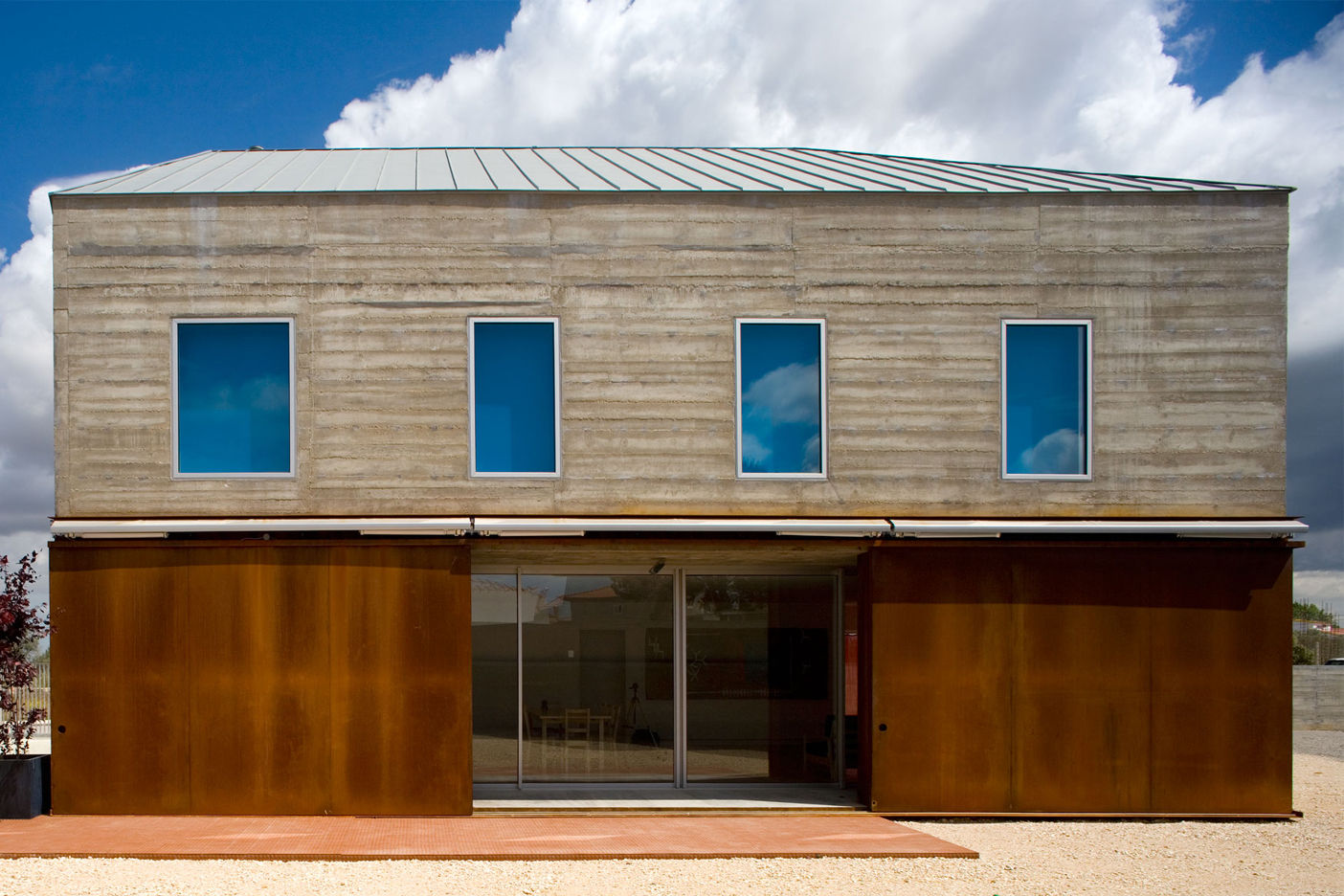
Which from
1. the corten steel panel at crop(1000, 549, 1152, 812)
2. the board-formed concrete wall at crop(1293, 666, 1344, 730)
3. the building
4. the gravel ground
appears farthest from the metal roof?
the board-formed concrete wall at crop(1293, 666, 1344, 730)

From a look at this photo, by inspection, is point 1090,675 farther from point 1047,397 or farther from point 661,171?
point 661,171

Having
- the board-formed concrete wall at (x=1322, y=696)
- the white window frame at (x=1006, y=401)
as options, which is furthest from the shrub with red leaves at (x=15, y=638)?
the board-formed concrete wall at (x=1322, y=696)

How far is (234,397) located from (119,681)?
9.92ft

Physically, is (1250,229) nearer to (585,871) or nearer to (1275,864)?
(1275,864)

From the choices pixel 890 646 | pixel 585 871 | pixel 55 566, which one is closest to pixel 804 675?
pixel 890 646

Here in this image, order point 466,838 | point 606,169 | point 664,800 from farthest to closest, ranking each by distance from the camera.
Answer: point 606,169 < point 664,800 < point 466,838

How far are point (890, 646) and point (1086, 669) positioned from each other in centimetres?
207

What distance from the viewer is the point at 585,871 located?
30.9ft

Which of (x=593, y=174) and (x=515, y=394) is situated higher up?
(x=593, y=174)

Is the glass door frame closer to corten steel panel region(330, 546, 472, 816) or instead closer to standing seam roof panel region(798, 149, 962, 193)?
corten steel panel region(330, 546, 472, 816)

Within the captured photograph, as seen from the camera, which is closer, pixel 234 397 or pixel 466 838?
pixel 466 838

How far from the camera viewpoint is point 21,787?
11227 millimetres

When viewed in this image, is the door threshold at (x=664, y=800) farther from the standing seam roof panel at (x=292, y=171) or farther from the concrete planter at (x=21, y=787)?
the standing seam roof panel at (x=292, y=171)

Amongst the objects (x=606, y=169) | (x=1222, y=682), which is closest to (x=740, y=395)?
(x=606, y=169)
